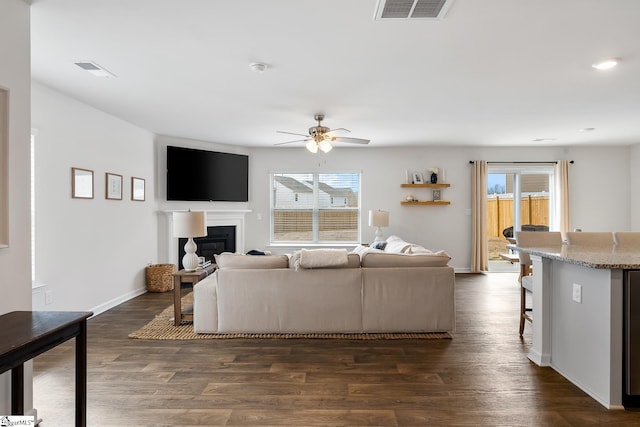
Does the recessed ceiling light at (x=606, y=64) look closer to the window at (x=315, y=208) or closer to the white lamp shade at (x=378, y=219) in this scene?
the white lamp shade at (x=378, y=219)

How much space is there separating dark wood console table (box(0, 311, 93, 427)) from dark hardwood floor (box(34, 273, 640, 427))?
0.41 m

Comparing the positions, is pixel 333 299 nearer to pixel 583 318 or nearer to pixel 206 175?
pixel 583 318

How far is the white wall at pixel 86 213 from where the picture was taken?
388 centimetres

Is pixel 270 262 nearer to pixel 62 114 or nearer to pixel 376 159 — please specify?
pixel 62 114

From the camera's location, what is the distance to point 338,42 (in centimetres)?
285

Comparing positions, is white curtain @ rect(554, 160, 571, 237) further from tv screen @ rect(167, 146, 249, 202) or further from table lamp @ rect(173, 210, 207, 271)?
table lamp @ rect(173, 210, 207, 271)

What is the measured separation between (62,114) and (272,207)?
418 centimetres

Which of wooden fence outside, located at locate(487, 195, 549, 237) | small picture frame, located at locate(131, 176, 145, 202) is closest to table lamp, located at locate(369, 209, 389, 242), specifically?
wooden fence outside, located at locate(487, 195, 549, 237)

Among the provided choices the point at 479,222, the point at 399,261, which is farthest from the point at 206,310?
the point at 479,222

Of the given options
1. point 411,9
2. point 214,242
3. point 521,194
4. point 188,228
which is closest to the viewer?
point 411,9

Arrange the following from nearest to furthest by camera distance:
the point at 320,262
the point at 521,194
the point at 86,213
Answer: the point at 320,262
the point at 86,213
the point at 521,194

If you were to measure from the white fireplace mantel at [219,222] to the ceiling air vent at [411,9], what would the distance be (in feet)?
15.4

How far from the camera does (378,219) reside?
22.8ft

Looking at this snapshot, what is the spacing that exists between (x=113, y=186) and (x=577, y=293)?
521 centimetres
